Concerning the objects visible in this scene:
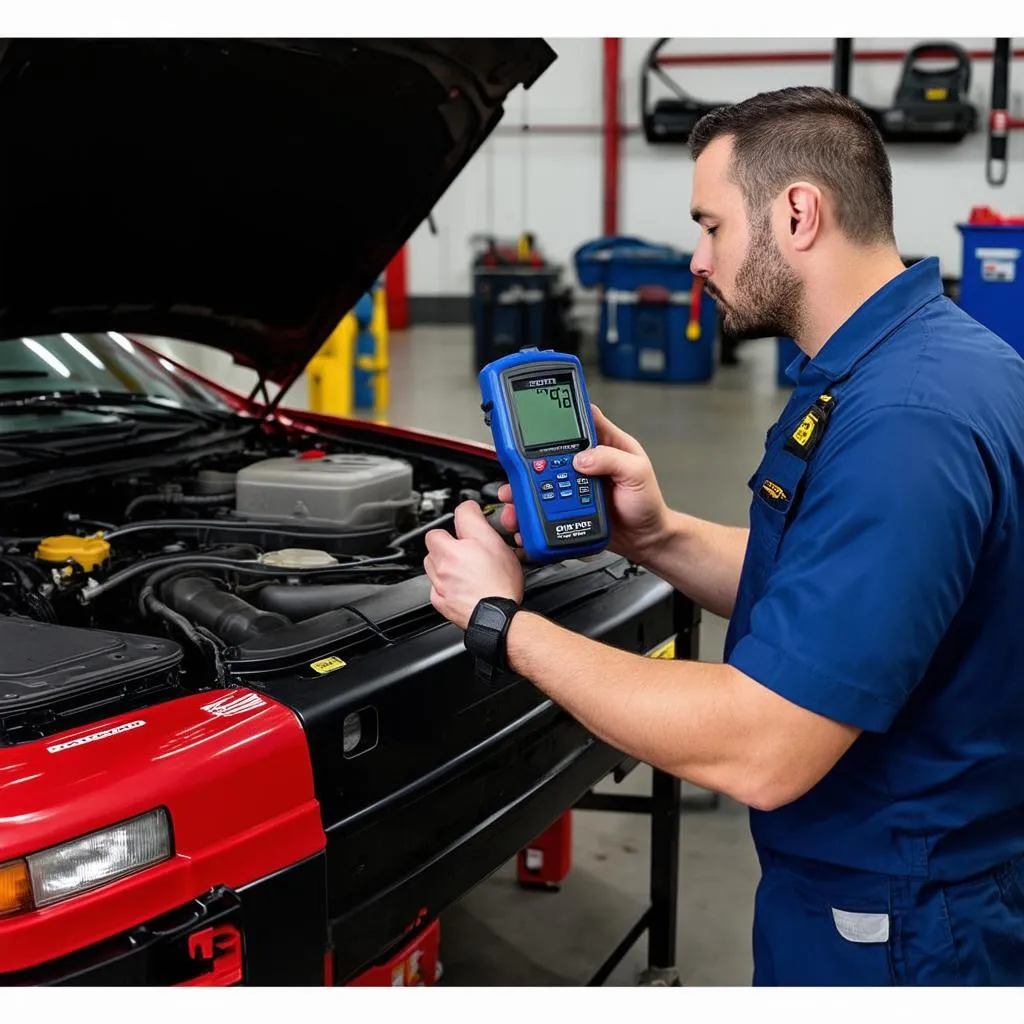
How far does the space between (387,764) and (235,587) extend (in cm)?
50

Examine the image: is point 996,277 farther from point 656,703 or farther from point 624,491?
point 656,703

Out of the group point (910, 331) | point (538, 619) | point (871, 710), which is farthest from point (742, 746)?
point (910, 331)

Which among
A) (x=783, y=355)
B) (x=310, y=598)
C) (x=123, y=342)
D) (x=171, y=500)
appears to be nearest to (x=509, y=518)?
(x=310, y=598)

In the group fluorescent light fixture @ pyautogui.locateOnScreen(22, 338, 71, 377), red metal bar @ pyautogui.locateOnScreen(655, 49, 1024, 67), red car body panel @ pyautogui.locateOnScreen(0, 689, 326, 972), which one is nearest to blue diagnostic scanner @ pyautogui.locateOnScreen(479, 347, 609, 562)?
red car body panel @ pyautogui.locateOnScreen(0, 689, 326, 972)

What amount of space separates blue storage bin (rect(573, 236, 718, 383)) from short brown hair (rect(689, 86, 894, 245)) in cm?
821

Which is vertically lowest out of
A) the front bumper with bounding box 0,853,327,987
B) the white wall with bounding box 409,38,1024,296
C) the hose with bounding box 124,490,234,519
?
the front bumper with bounding box 0,853,327,987

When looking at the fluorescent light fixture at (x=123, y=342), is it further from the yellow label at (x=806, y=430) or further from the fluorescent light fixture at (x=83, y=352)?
the yellow label at (x=806, y=430)

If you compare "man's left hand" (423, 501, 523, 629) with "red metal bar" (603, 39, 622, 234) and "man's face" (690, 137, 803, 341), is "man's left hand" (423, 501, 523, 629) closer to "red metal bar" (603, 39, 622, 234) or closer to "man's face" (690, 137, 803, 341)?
"man's face" (690, 137, 803, 341)

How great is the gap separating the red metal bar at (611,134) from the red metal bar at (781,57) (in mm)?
441

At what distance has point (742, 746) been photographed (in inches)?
50.2

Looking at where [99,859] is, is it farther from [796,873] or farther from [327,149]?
[327,149]

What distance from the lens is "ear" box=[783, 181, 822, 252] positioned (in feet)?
4.53

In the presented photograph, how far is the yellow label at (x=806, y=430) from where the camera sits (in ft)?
4.60

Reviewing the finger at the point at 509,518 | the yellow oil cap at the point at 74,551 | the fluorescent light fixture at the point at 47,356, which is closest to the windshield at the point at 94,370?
the fluorescent light fixture at the point at 47,356
